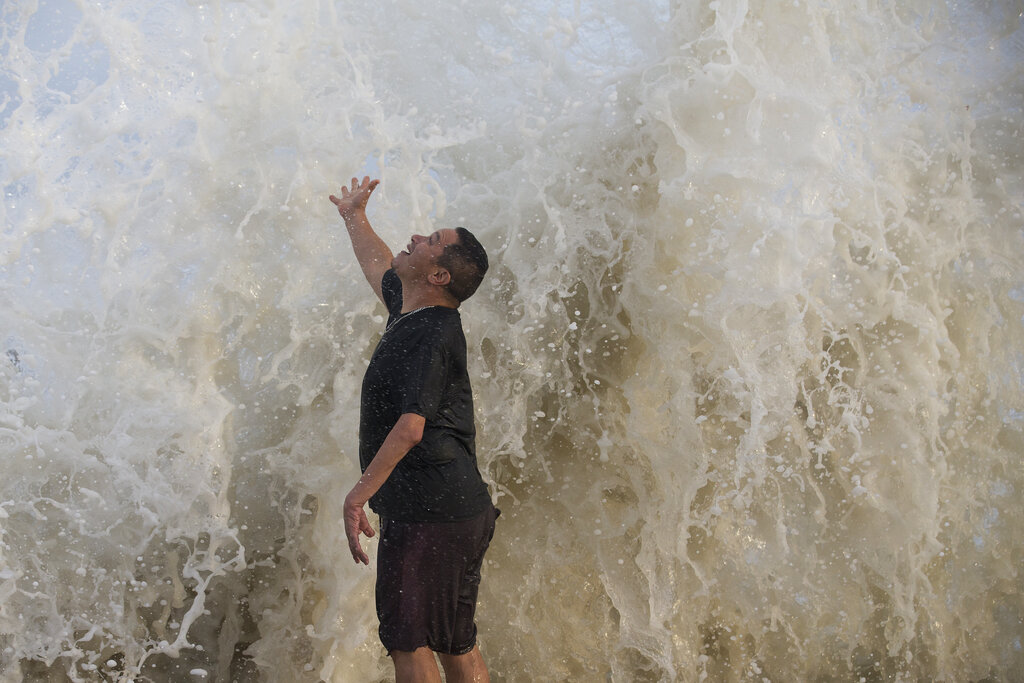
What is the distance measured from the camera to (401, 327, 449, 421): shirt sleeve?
1938 millimetres

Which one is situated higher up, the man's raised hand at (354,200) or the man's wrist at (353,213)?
the man's raised hand at (354,200)

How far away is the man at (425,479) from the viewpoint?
195 cm

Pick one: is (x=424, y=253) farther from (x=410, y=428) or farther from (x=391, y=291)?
(x=410, y=428)

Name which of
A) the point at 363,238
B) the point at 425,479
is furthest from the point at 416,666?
the point at 363,238

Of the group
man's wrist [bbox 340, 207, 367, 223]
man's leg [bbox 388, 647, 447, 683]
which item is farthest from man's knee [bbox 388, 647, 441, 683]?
man's wrist [bbox 340, 207, 367, 223]

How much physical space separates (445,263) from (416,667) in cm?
94

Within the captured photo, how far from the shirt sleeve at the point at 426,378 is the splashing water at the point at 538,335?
0.82m

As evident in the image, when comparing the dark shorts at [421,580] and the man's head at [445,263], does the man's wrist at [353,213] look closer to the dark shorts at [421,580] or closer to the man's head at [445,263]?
the man's head at [445,263]

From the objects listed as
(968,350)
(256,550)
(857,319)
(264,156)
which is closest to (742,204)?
(857,319)

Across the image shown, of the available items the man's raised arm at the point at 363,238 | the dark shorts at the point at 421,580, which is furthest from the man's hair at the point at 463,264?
the dark shorts at the point at 421,580

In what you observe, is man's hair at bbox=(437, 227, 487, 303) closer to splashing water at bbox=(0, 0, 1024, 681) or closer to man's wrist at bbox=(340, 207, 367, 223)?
man's wrist at bbox=(340, 207, 367, 223)

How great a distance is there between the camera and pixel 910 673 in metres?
2.81

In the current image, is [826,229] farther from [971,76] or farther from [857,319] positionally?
[971,76]

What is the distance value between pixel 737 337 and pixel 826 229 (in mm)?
458
